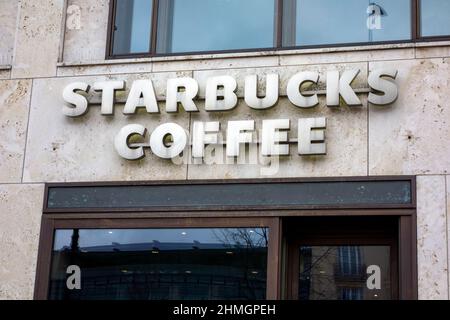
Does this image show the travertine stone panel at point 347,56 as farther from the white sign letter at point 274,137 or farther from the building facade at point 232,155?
the white sign letter at point 274,137

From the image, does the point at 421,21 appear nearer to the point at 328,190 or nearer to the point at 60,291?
the point at 328,190

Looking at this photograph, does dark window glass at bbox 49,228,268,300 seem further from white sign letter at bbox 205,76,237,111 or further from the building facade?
white sign letter at bbox 205,76,237,111

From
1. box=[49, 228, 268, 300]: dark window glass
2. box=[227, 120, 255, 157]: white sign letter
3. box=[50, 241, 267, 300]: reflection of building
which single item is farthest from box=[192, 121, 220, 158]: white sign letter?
box=[50, 241, 267, 300]: reflection of building

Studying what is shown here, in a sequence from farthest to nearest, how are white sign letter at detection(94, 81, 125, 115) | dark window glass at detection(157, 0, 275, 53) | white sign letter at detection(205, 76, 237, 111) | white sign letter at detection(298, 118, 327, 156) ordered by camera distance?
dark window glass at detection(157, 0, 275, 53) → white sign letter at detection(94, 81, 125, 115) → white sign letter at detection(205, 76, 237, 111) → white sign letter at detection(298, 118, 327, 156)

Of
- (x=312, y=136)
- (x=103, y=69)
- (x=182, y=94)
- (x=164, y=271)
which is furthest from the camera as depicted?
(x=103, y=69)

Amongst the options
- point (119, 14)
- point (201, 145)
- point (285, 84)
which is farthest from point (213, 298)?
point (119, 14)

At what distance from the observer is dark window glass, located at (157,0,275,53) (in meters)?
11.0

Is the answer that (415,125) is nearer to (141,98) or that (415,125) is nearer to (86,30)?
(141,98)

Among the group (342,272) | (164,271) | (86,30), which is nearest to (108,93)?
(86,30)

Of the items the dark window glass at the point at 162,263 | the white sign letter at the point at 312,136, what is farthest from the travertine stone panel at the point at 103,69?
the white sign letter at the point at 312,136

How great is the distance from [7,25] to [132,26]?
1615mm

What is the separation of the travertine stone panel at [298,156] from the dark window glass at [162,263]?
0.65 meters

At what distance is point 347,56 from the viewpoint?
10.4 meters

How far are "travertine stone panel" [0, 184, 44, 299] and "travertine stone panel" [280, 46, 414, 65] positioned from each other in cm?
322
